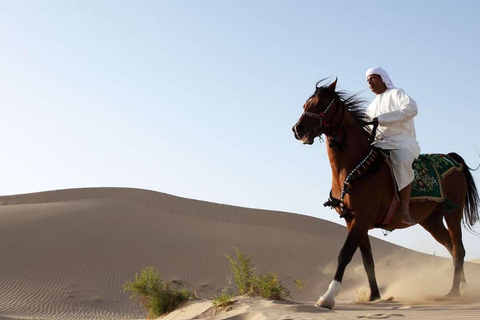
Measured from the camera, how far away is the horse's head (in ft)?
27.1

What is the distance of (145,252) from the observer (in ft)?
92.0

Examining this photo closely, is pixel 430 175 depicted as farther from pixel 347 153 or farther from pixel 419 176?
pixel 347 153

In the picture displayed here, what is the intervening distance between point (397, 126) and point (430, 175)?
1.14 meters

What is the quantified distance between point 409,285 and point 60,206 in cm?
2469

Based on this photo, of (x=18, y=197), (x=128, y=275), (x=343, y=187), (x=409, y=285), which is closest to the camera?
(x=343, y=187)

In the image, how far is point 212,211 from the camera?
124 feet

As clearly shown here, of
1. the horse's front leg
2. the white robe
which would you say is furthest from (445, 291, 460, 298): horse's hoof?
the horse's front leg

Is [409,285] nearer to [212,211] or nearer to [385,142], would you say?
[385,142]

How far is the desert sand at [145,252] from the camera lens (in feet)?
69.9

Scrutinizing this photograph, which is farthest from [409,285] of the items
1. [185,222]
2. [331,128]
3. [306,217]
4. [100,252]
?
[306,217]

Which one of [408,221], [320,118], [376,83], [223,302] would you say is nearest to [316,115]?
[320,118]

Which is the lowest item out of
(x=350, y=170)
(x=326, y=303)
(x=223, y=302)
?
(x=326, y=303)

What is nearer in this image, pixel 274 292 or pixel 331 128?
pixel 331 128

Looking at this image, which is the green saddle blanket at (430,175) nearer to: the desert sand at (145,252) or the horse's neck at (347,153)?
the horse's neck at (347,153)
